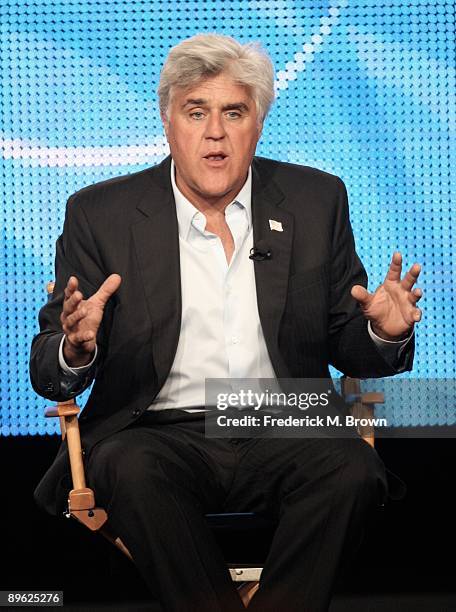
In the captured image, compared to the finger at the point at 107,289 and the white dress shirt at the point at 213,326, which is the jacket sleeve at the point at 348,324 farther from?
the finger at the point at 107,289

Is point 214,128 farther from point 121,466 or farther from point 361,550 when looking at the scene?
point 361,550

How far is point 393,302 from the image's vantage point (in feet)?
7.80

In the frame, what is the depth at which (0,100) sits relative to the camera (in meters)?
3.60

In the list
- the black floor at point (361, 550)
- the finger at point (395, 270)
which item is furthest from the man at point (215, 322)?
the black floor at point (361, 550)

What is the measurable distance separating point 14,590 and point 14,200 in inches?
51.7

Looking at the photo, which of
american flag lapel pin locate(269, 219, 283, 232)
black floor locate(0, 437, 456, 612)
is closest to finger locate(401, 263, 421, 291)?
american flag lapel pin locate(269, 219, 283, 232)

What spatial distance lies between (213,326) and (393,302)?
1.57 feet

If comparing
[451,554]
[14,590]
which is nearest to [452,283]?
[451,554]

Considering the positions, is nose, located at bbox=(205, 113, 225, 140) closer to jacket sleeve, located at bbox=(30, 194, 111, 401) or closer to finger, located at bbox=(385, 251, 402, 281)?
jacket sleeve, located at bbox=(30, 194, 111, 401)

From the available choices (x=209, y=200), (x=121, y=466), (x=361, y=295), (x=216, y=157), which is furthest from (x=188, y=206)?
(x=121, y=466)

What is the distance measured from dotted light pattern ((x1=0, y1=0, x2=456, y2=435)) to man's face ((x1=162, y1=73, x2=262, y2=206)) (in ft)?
3.31

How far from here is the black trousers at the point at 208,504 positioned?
2184 mm

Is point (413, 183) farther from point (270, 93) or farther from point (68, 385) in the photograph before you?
point (68, 385)

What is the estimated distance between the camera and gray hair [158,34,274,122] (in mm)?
2574
